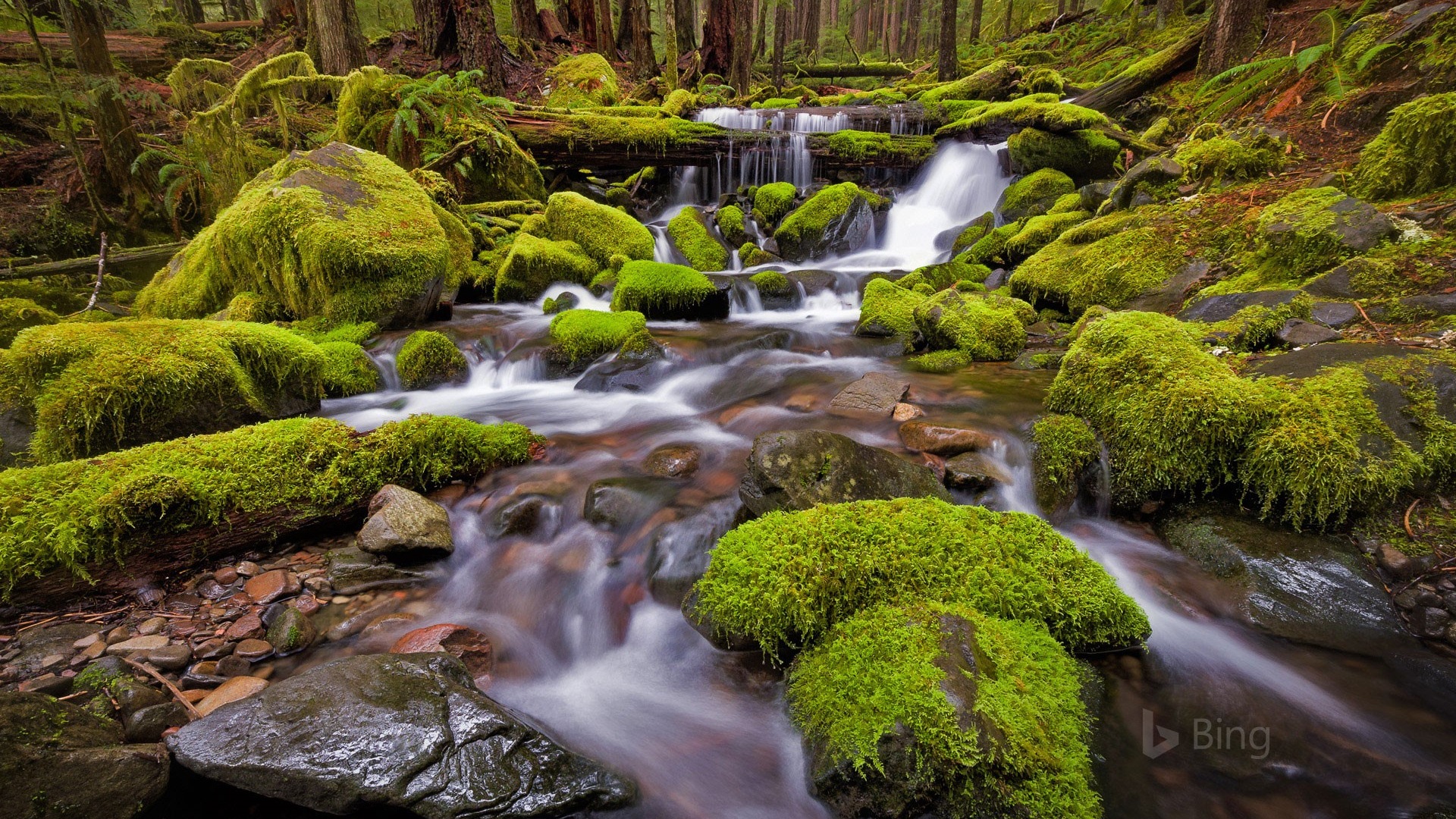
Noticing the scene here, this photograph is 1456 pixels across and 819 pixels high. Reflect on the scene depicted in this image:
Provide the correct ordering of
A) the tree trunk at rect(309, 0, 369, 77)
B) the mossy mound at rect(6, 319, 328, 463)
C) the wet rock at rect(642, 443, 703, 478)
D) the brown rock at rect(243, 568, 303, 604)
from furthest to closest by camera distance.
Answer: the tree trunk at rect(309, 0, 369, 77) < the wet rock at rect(642, 443, 703, 478) < the mossy mound at rect(6, 319, 328, 463) < the brown rock at rect(243, 568, 303, 604)

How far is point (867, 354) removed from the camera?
22.9 feet

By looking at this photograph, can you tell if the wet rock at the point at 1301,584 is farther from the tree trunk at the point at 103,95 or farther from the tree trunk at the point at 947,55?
the tree trunk at the point at 947,55

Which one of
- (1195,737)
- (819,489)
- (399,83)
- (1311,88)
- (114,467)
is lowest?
(1195,737)

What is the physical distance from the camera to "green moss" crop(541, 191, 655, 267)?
9383 mm

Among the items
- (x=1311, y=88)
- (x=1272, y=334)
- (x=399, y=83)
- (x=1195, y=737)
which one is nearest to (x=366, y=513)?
(x=1195, y=737)

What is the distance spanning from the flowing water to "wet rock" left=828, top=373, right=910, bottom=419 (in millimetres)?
215


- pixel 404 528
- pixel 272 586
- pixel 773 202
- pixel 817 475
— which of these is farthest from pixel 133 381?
pixel 773 202

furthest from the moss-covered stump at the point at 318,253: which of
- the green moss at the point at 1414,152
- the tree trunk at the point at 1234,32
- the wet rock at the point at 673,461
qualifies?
the tree trunk at the point at 1234,32

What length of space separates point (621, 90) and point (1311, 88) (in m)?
16.4

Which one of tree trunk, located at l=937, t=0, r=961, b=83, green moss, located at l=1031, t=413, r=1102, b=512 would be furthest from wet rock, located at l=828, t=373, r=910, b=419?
tree trunk, located at l=937, t=0, r=961, b=83

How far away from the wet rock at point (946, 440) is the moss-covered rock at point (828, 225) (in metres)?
6.88

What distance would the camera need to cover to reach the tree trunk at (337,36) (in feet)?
39.9

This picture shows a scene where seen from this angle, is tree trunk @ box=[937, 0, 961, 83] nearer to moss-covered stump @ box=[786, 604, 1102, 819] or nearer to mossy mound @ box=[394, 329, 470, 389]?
mossy mound @ box=[394, 329, 470, 389]

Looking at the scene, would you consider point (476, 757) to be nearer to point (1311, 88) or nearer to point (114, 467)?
point (114, 467)
